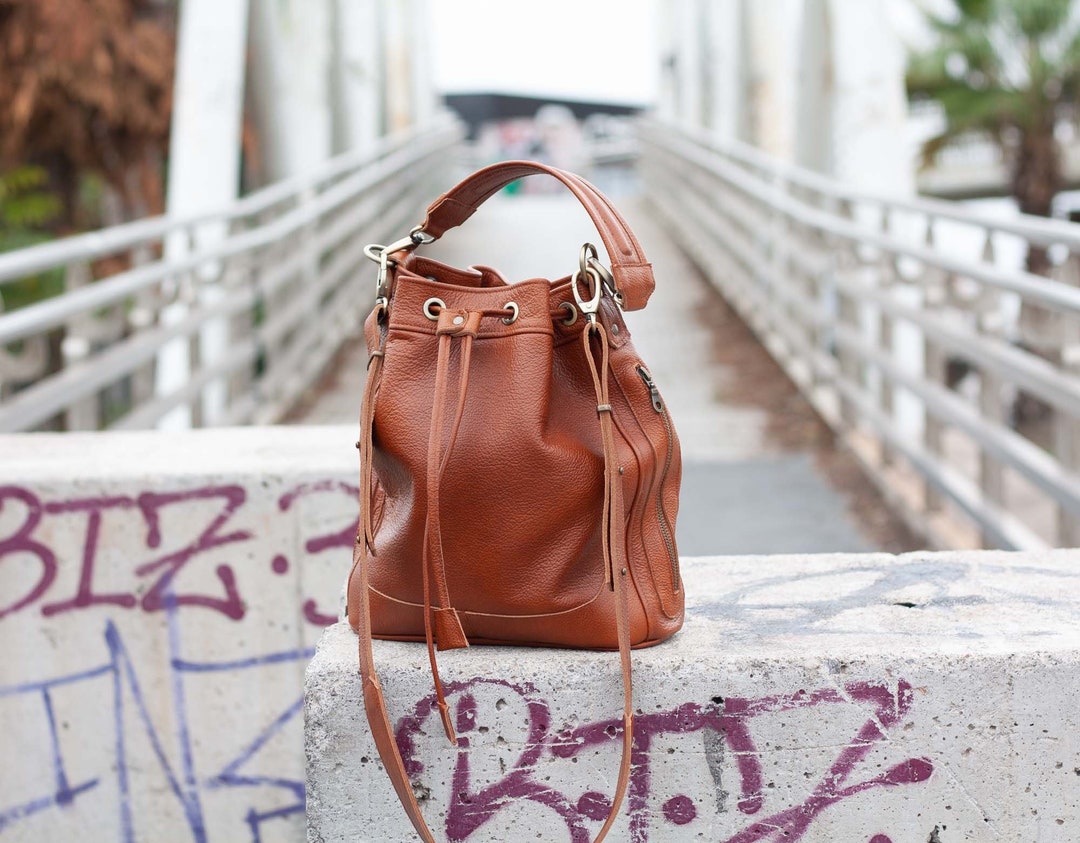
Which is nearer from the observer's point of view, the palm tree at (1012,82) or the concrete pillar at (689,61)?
the palm tree at (1012,82)

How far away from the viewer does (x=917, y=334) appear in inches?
255

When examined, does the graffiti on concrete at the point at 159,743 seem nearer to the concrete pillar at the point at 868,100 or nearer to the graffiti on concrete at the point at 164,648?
the graffiti on concrete at the point at 164,648

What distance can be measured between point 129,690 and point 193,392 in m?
3.04

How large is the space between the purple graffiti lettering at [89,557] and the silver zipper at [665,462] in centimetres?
148

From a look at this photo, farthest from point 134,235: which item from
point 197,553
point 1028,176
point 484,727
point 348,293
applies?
point 1028,176

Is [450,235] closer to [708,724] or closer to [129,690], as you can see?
[129,690]

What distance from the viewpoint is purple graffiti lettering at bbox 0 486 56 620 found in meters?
2.99

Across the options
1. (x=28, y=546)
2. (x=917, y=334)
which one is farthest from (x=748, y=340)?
(x=28, y=546)

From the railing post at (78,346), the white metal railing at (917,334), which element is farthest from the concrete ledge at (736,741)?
the railing post at (78,346)

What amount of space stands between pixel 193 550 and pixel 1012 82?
16.0 metres

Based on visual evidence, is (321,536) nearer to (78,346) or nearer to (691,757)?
(691,757)

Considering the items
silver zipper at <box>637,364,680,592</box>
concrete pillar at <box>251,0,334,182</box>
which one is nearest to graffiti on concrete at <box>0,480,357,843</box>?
silver zipper at <box>637,364,680,592</box>

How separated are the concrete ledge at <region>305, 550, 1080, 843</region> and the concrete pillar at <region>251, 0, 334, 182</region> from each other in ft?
29.7

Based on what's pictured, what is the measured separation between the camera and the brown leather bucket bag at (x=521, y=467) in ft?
6.17
